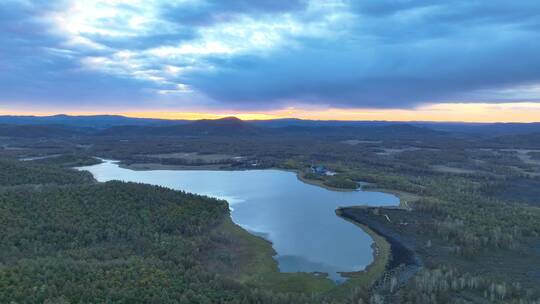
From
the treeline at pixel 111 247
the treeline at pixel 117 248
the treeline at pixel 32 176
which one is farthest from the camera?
the treeline at pixel 32 176

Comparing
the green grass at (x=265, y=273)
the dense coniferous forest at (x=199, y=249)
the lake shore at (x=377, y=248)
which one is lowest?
the green grass at (x=265, y=273)

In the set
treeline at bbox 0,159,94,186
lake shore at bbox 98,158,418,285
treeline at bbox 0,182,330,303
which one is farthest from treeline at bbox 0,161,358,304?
treeline at bbox 0,159,94,186

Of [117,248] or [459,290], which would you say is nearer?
[459,290]

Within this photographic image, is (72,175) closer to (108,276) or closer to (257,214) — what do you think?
(257,214)

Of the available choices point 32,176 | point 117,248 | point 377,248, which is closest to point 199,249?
point 117,248

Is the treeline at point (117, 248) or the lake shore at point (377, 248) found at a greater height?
the treeline at point (117, 248)

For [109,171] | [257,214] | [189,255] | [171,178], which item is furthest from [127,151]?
[189,255]

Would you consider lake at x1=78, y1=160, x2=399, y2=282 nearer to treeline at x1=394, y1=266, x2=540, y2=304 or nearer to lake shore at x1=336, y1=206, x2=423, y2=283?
lake shore at x1=336, y1=206, x2=423, y2=283

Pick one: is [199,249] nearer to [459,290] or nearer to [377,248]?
[377,248]

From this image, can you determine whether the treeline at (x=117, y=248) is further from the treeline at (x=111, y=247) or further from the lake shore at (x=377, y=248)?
the lake shore at (x=377, y=248)

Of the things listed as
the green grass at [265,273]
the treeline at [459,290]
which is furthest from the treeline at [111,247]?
the treeline at [459,290]
